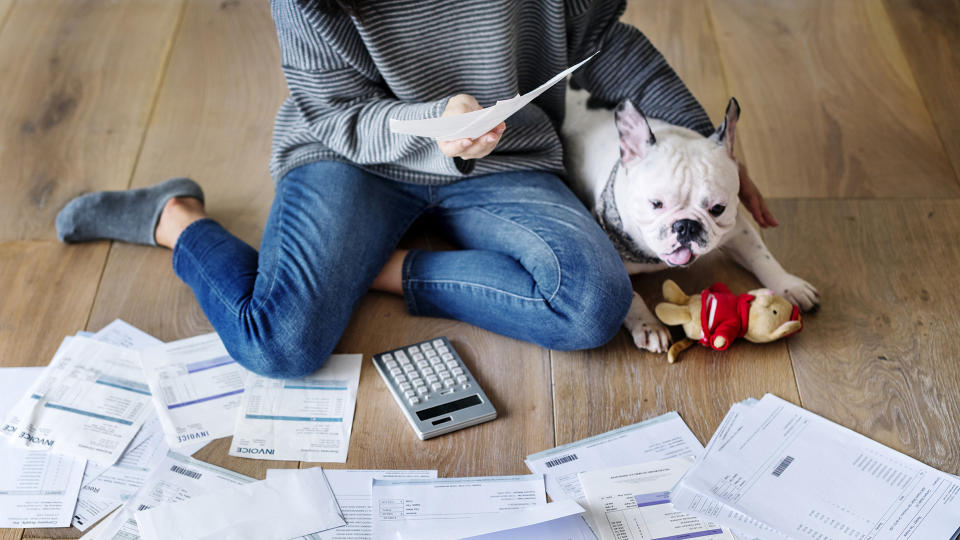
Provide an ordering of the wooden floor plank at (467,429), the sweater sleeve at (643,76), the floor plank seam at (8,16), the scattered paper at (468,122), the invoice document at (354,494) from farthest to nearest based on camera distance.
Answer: the floor plank seam at (8,16)
the sweater sleeve at (643,76)
the wooden floor plank at (467,429)
the invoice document at (354,494)
the scattered paper at (468,122)

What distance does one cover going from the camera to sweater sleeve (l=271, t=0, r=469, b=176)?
1381mm

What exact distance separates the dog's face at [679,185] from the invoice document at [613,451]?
27 centimetres

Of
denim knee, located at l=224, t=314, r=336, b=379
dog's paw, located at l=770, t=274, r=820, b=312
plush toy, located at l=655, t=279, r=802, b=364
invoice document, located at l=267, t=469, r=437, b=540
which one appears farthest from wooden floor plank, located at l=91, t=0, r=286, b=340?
dog's paw, located at l=770, t=274, r=820, b=312

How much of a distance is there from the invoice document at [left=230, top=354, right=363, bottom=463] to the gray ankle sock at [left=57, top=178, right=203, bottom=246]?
41 centimetres

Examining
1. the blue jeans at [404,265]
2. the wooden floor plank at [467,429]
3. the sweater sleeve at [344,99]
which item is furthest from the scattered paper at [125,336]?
the sweater sleeve at [344,99]

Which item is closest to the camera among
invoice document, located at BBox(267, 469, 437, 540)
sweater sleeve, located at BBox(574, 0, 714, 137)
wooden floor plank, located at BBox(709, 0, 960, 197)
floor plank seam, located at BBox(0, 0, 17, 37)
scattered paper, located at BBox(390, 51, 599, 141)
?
scattered paper, located at BBox(390, 51, 599, 141)

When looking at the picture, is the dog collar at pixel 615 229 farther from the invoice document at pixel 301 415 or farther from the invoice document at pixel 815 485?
the invoice document at pixel 301 415

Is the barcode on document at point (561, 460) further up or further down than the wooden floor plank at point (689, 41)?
further down

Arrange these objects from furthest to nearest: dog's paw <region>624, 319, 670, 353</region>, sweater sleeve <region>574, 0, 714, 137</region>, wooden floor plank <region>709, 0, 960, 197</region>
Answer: wooden floor plank <region>709, 0, 960, 197</region>
sweater sleeve <region>574, 0, 714, 137</region>
dog's paw <region>624, 319, 670, 353</region>

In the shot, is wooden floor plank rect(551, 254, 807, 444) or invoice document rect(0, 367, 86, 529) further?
wooden floor plank rect(551, 254, 807, 444)

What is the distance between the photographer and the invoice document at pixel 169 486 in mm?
1262

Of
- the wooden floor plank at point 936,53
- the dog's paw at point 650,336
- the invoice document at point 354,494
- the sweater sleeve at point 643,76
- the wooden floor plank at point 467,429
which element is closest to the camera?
the invoice document at point 354,494

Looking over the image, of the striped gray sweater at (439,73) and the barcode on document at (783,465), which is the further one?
the striped gray sweater at (439,73)

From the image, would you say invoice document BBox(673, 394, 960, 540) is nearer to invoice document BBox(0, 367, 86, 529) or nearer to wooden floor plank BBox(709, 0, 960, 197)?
wooden floor plank BBox(709, 0, 960, 197)
